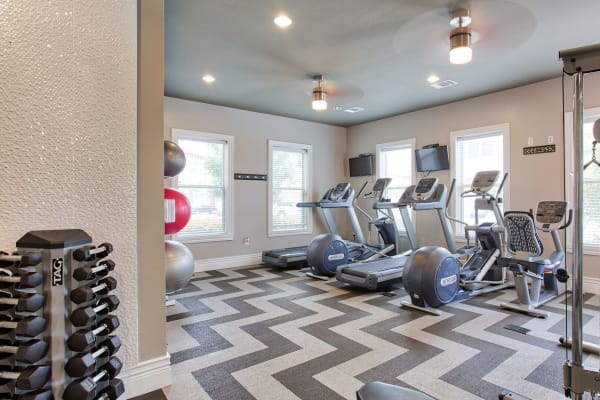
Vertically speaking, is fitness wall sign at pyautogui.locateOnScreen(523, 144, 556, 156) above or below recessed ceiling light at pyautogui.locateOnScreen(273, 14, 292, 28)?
below

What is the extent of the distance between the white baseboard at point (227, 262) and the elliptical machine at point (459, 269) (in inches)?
127

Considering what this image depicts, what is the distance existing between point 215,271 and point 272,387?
377 cm

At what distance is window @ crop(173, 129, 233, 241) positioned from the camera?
18.6 feet

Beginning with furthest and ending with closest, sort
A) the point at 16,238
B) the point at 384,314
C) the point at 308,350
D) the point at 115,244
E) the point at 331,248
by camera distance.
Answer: the point at 331,248 < the point at 384,314 < the point at 308,350 < the point at 115,244 < the point at 16,238

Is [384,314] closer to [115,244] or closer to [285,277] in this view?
[285,277]

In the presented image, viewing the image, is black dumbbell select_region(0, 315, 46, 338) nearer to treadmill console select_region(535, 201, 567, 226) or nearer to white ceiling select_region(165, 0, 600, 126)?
white ceiling select_region(165, 0, 600, 126)

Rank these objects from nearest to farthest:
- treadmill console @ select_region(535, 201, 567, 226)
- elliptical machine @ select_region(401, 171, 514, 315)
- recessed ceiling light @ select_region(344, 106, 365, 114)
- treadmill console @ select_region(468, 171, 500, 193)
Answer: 1. elliptical machine @ select_region(401, 171, 514, 315)
2. treadmill console @ select_region(535, 201, 567, 226)
3. treadmill console @ select_region(468, 171, 500, 193)
4. recessed ceiling light @ select_region(344, 106, 365, 114)

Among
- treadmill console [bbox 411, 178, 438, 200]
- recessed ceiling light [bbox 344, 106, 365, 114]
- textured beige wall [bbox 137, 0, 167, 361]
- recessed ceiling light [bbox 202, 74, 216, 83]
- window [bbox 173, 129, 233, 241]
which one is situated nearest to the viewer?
textured beige wall [bbox 137, 0, 167, 361]

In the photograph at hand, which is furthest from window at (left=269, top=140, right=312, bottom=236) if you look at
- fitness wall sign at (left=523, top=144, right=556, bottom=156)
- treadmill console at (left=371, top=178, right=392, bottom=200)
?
fitness wall sign at (left=523, top=144, right=556, bottom=156)

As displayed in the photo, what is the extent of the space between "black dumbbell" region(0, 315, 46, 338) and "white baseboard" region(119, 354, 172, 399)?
846 millimetres

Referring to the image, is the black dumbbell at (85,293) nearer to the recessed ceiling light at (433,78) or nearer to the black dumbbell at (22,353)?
the black dumbbell at (22,353)

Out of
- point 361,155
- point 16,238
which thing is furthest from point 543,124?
point 16,238

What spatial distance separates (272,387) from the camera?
216 centimetres

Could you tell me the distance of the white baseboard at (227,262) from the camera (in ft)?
18.8
